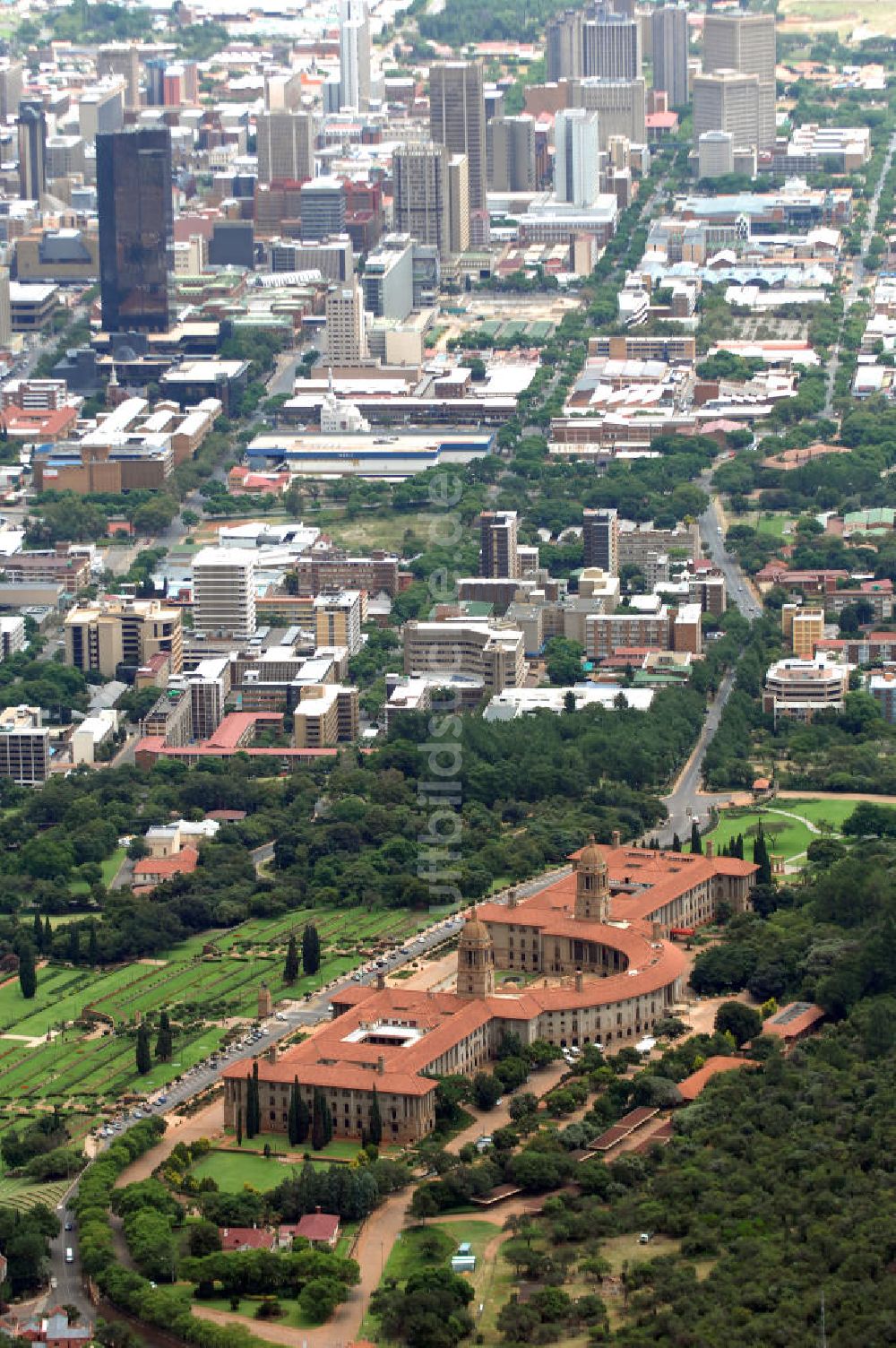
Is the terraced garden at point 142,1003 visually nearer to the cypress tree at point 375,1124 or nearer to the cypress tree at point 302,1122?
the cypress tree at point 302,1122

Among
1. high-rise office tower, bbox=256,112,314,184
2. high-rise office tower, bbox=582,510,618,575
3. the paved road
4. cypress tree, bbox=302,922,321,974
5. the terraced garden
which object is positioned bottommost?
the terraced garden

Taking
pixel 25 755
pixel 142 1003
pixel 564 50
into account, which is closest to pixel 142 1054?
pixel 142 1003

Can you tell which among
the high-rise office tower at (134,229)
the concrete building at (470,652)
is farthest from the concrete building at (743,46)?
the concrete building at (470,652)

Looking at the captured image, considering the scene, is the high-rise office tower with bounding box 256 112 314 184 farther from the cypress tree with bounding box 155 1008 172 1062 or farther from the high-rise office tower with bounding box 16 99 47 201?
the cypress tree with bounding box 155 1008 172 1062

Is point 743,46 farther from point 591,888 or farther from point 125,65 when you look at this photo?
point 591,888

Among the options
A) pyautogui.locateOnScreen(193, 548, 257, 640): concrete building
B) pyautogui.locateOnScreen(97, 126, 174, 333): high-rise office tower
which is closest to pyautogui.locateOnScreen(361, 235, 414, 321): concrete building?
pyautogui.locateOnScreen(97, 126, 174, 333): high-rise office tower

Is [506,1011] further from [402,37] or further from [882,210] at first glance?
[402,37]
